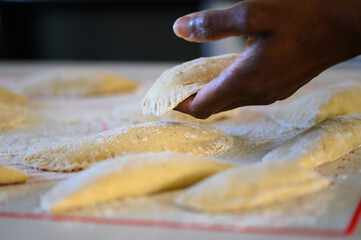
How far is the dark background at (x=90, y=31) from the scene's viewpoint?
5.25m

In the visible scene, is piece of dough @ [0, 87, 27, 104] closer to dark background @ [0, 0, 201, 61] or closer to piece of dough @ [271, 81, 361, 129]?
piece of dough @ [271, 81, 361, 129]

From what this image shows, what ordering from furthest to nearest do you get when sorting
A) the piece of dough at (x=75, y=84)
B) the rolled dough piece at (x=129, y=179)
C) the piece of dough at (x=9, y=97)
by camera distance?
the piece of dough at (x=75, y=84) → the piece of dough at (x=9, y=97) → the rolled dough piece at (x=129, y=179)

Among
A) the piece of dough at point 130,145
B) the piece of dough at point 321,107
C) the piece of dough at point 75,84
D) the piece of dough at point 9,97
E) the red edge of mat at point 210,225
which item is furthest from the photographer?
the piece of dough at point 75,84

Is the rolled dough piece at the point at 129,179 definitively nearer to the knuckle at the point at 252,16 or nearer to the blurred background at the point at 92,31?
the knuckle at the point at 252,16

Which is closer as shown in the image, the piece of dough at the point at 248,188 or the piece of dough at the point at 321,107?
the piece of dough at the point at 248,188

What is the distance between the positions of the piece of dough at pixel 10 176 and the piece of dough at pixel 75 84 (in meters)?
1.48

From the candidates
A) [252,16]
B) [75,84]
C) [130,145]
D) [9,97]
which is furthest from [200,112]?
[75,84]

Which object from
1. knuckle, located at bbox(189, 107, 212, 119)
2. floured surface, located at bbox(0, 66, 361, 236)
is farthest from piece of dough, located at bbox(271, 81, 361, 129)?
knuckle, located at bbox(189, 107, 212, 119)

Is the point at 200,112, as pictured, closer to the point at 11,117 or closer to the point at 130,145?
the point at 130,145

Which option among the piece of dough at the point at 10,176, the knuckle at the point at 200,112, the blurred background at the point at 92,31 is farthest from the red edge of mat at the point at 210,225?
the blurred background at the point at 92,31

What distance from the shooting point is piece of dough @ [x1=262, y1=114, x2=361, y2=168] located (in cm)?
127

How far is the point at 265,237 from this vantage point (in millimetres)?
906

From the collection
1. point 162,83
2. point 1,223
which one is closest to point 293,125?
point 162,83

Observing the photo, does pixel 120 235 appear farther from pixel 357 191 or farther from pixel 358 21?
pixel 358 21
